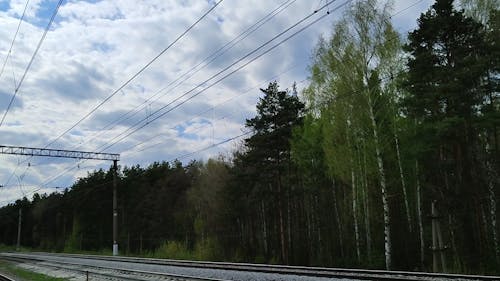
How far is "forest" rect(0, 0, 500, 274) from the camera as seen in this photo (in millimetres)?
21438

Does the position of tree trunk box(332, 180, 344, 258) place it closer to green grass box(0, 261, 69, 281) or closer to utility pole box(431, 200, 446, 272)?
utility pole box(431, 200, 446, 272)

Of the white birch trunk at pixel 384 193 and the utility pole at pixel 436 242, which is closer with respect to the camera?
the utility pole at pixel 436 242

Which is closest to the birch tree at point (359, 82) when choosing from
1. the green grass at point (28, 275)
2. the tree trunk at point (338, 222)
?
the tree trunk at point (338, 222)

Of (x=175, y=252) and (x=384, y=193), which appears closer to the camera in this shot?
(x=384, y=193)

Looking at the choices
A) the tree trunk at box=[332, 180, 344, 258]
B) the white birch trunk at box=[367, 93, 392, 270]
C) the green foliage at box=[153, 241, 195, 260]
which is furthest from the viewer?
the green foliage at box=[153, 241, 195, 260]

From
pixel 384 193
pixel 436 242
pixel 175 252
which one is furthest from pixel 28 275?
pixel 436 242

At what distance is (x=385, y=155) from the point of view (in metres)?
26.8

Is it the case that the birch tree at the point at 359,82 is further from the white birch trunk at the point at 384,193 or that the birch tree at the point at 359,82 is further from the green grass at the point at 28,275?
the green grass at the point at 28,275

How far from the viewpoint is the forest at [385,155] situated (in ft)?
70.3

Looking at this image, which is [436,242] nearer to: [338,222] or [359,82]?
[359,82]

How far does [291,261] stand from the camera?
1325 inches

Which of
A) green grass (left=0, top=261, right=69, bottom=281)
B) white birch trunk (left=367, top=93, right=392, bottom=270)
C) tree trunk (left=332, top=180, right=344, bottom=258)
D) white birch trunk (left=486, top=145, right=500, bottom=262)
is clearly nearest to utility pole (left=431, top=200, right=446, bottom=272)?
white birch trunk (left=367, top=93, right=392, bottom=270)

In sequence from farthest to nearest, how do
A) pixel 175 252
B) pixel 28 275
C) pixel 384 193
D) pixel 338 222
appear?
pixel 175 252, pixel 338 222, pixel 28 275, pixel 384 193

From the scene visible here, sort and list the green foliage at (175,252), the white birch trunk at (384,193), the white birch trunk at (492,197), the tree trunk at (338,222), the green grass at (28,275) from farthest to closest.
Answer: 1. the green foliage at (175,252)
2. the tree trunk at (338,222)
3. the white birch trunk at (384,193)
4. the green grass at (28,275)
5. the white birch trunk at (492,197)
